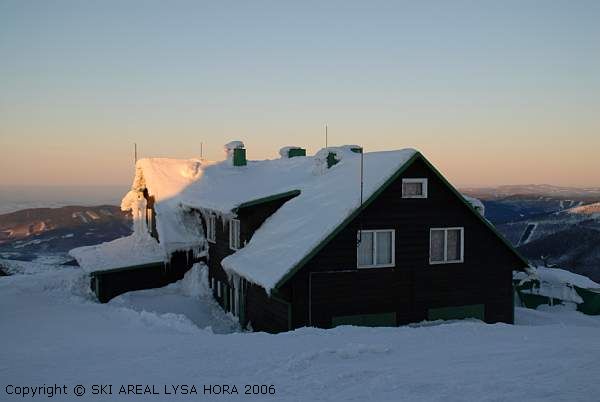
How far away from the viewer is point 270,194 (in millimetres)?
19766

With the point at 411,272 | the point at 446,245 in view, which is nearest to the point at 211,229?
the point at 411,272

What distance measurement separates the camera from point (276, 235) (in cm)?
1702

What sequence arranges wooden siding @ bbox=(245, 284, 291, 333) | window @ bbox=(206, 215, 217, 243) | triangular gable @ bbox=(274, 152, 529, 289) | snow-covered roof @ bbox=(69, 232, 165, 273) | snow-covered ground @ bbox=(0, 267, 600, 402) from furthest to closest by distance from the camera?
snow-covered roof @ bbox=(69, 232, 165, 273) < window @ bbox=(206, 215, 217, 243) < wooden siding @ bbox=(245, 284, 291, 333) < triangular gable @ bbox=(274, 152, 529, 289) < snow-covered ground @ bbox=(0, 267, 600, 402)

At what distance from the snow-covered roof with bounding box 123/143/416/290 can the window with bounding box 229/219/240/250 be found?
0.47m

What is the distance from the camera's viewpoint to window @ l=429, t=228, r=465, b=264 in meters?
16.8

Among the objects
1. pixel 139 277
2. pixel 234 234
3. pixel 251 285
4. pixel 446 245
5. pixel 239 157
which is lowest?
pixel 139 277

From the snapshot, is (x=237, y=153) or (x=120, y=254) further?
(x=237, y=153)

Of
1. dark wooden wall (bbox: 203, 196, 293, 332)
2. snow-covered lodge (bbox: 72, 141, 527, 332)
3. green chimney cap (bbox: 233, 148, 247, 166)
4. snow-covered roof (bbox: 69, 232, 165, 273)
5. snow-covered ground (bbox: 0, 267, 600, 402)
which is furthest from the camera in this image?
green chimney cap (bbox: 233, 148, 247, 166)

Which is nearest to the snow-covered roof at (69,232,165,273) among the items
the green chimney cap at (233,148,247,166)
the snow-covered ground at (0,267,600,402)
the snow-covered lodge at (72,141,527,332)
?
the snow-covered lodge at (72,141,527,332)

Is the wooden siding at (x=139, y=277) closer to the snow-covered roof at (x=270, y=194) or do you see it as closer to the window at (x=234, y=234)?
the snow-covered roof at (x=270, y=194)

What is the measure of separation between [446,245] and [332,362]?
29.6 feet

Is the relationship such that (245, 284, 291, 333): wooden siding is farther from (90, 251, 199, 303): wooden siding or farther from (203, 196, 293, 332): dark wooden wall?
(90, 251, 199, 303): wooden siding

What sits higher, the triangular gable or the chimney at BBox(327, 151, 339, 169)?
the chimney at BBox(327, 151, 339, 169)

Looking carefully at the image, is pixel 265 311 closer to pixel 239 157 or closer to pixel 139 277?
pixel 139 277
